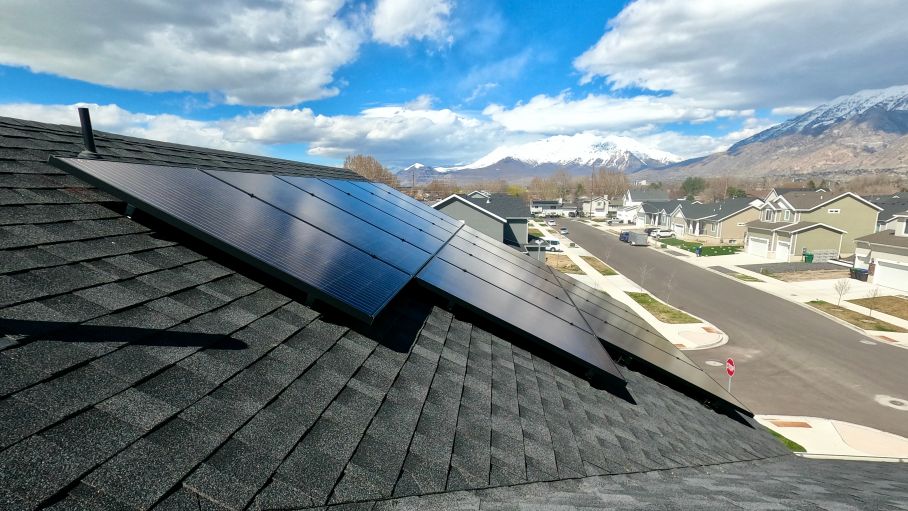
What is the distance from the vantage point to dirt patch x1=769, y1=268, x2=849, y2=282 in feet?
143

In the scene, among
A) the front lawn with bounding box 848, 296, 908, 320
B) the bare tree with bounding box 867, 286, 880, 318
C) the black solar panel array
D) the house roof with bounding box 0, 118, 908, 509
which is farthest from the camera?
the bare tree with bounding box 867, 286, 880, 318

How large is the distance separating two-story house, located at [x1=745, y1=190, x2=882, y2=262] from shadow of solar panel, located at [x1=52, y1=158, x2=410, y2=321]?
6412 cm

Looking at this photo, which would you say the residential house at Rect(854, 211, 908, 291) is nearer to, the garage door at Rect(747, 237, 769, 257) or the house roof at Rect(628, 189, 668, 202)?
the garage door at Rect(747, 237, 769, 257)

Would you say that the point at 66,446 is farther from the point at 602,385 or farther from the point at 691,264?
the point at 691,264

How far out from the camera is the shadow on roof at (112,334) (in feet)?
9.78

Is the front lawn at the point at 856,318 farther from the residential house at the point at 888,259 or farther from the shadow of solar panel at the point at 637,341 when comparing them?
the shadow of solar panel at the point at 637,341

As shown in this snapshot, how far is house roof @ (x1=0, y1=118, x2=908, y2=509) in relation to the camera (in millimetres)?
2410

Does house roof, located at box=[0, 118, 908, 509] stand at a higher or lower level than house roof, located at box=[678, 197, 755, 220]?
lower

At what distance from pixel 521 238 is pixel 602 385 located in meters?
38.6

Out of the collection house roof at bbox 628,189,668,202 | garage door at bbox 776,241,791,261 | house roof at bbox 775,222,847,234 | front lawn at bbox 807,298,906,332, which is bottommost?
front lawn at bbox 807,298,906,332

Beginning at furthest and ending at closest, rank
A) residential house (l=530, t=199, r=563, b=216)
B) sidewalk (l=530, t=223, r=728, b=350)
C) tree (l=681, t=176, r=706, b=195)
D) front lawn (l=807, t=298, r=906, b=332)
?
tree (l=681, t=176, r=706, b=195), residential house (l=530, t=199, r=563, b=216), front lawn (l=807, t=298, r=906, b=332), sidewalk (l=530, t=223, r=728, b=350)

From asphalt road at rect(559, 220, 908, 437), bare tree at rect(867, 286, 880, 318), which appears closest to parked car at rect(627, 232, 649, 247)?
asphalt road at rect(559, 220, 908, 437)

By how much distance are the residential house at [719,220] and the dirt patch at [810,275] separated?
23.3 m

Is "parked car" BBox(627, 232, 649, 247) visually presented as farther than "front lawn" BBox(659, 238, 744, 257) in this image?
Yes
